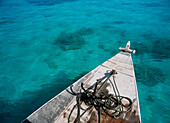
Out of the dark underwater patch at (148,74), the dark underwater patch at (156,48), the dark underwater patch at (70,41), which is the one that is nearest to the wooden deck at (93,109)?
the dark underwater patch at (148,74)

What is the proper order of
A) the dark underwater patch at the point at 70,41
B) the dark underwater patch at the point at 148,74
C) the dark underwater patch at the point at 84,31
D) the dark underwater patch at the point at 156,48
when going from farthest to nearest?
the dark underwater patch at the point at 84,31, the dark underwater patch at the point at 70,41, the dark underwater patch at the point at 156,48, the dark underwater patch at the point at 148,74

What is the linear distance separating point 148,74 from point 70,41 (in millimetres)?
9532

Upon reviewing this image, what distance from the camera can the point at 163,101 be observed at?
757cm

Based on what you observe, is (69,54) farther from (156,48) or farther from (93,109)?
(156,48)

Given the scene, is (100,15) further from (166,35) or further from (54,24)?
(166,35)

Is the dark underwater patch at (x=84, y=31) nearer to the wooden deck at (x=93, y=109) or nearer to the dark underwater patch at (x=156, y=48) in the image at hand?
the dark underwater patch at (x=156, y=48)

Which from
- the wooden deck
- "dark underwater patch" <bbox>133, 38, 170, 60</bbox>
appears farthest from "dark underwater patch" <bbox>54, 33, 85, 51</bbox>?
the wooden deck

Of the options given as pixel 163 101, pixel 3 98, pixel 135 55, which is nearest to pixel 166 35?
pixel 135 55

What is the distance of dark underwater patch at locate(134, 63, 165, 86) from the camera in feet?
28.0

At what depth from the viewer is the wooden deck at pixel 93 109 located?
12.0ft

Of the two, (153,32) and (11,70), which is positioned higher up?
(153,32)

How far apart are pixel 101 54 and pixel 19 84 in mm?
8512

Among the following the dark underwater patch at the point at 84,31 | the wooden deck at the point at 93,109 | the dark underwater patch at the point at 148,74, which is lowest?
Result: the dark underwater patch at the point at 148,74

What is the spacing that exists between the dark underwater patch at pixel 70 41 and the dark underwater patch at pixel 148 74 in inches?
277
